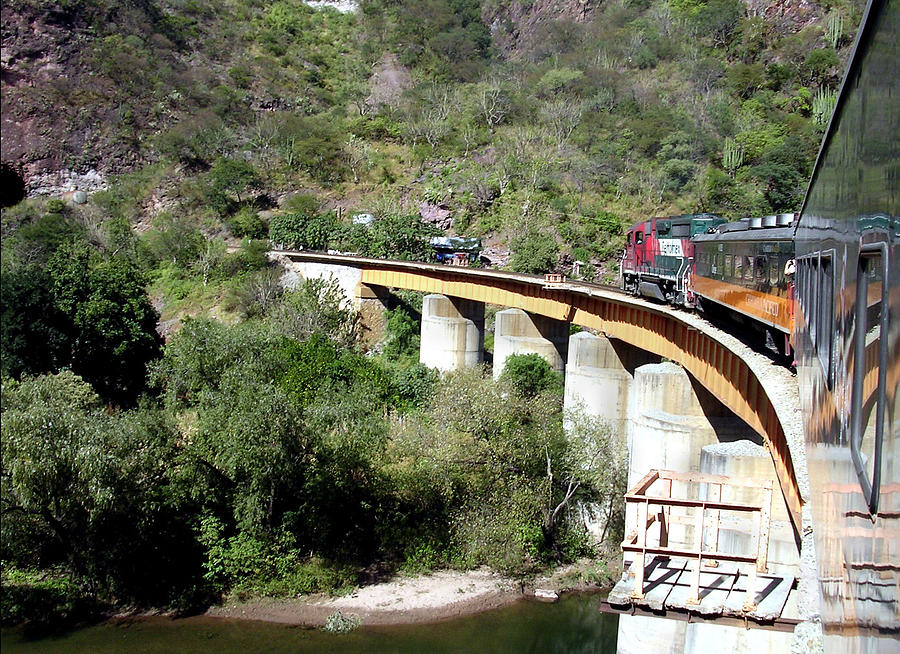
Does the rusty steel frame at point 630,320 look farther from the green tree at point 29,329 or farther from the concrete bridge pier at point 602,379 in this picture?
the green tree at point 29,329

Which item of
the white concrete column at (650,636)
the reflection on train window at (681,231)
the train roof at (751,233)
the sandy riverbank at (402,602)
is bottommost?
the sandy riverbank at (402,602)

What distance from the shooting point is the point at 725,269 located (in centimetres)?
1603

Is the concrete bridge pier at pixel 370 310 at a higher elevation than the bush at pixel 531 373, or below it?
higher

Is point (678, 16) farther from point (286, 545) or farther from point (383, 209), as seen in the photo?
point (286, 545)

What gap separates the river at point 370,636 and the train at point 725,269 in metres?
8.64

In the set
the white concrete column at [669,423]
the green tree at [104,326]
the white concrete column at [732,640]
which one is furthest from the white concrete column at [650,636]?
the green tree at [104,326]

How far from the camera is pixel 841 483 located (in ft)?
9.73

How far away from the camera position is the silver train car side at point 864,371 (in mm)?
1997

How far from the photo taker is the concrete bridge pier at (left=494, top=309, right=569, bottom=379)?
A: 34.8 metres

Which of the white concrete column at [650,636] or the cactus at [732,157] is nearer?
the white concrete column at [650,636]

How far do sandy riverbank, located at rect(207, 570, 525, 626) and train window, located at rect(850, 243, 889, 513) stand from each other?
19.5 metres

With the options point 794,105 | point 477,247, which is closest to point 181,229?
point 477,247

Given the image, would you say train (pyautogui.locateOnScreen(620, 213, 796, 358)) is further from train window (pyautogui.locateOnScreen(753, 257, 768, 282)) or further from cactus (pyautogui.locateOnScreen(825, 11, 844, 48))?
cactus (pyautogui.locateOnScreen(825, 11, 844, 48))

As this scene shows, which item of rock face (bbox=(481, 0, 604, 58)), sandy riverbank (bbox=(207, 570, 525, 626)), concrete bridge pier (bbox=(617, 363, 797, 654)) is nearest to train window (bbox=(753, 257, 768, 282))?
concrete bridge pier (bbox=(617, 363, 797, 654))
